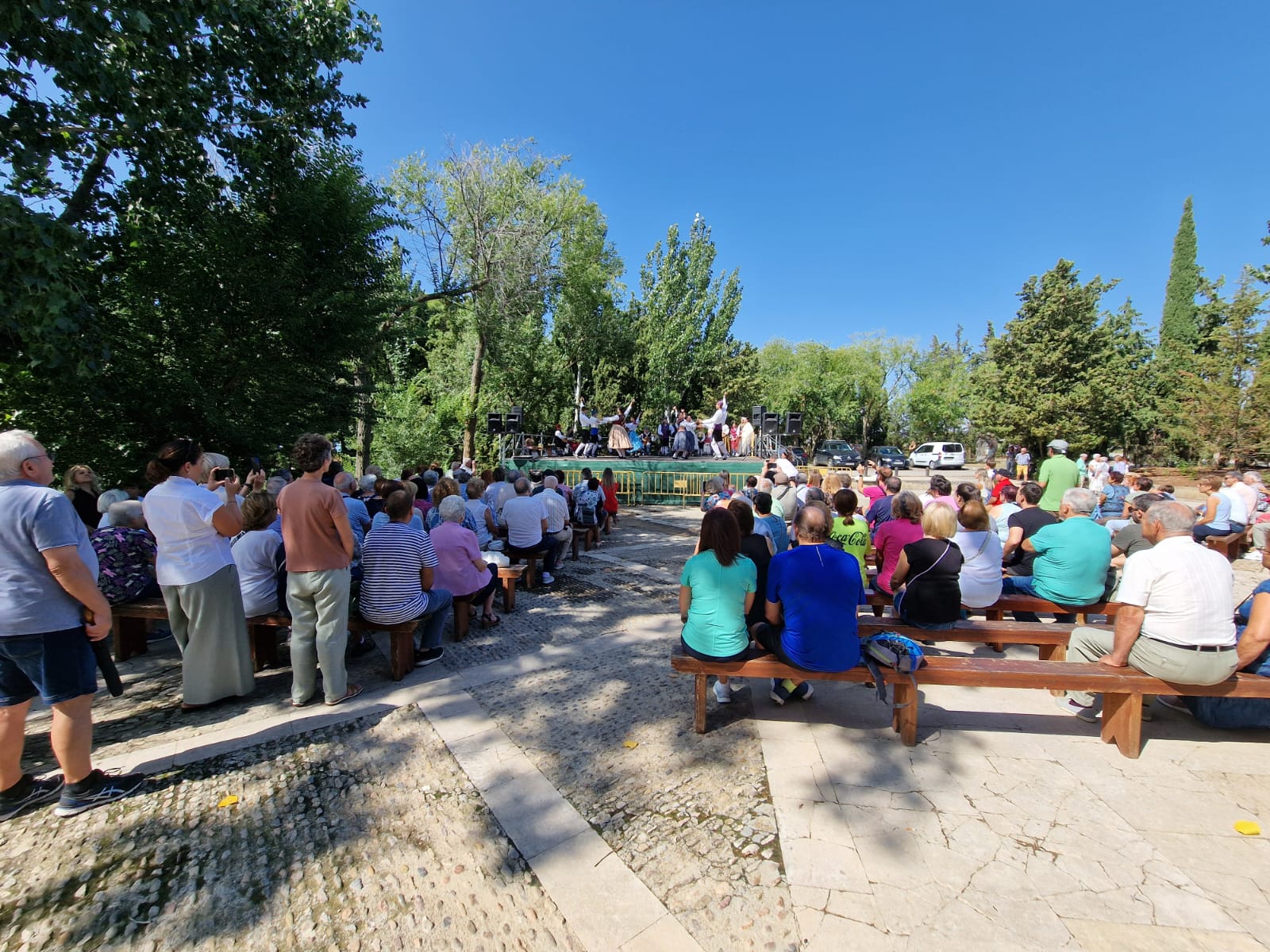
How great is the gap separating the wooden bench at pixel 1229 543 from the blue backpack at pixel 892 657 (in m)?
6.88

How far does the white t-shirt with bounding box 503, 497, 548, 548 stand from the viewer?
6168mm

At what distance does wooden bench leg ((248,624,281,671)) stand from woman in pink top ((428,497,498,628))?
129 cm

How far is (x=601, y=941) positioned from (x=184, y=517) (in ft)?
10.8

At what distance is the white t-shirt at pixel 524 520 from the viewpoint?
6168mm

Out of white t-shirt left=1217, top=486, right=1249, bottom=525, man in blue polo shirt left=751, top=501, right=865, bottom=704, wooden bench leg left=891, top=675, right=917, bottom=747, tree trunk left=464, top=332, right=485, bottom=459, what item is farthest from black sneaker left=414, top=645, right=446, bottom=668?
tree trunk left=464, top=332, right=485, bottom=459

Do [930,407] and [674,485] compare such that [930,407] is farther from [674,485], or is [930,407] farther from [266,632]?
[266,632]

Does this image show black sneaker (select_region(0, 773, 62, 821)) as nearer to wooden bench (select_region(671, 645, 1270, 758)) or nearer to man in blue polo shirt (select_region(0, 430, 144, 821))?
man in blue polo shirt (select_region(0, 430, 144, 821))

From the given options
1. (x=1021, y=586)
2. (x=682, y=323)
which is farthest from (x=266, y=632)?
(x=682, y=323)

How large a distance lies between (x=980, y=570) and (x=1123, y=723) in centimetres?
134

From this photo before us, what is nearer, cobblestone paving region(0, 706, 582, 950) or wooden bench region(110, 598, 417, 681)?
cobblestone paving region(0, 706, 582, 950)

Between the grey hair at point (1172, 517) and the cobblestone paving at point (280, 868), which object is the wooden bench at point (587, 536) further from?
the grey hair at point (1172, 517)

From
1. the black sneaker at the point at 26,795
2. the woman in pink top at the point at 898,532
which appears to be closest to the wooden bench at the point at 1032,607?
the woman in pink top at the point at 898,532

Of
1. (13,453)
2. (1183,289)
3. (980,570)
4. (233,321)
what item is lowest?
(980,570)

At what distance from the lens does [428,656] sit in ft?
14.5
